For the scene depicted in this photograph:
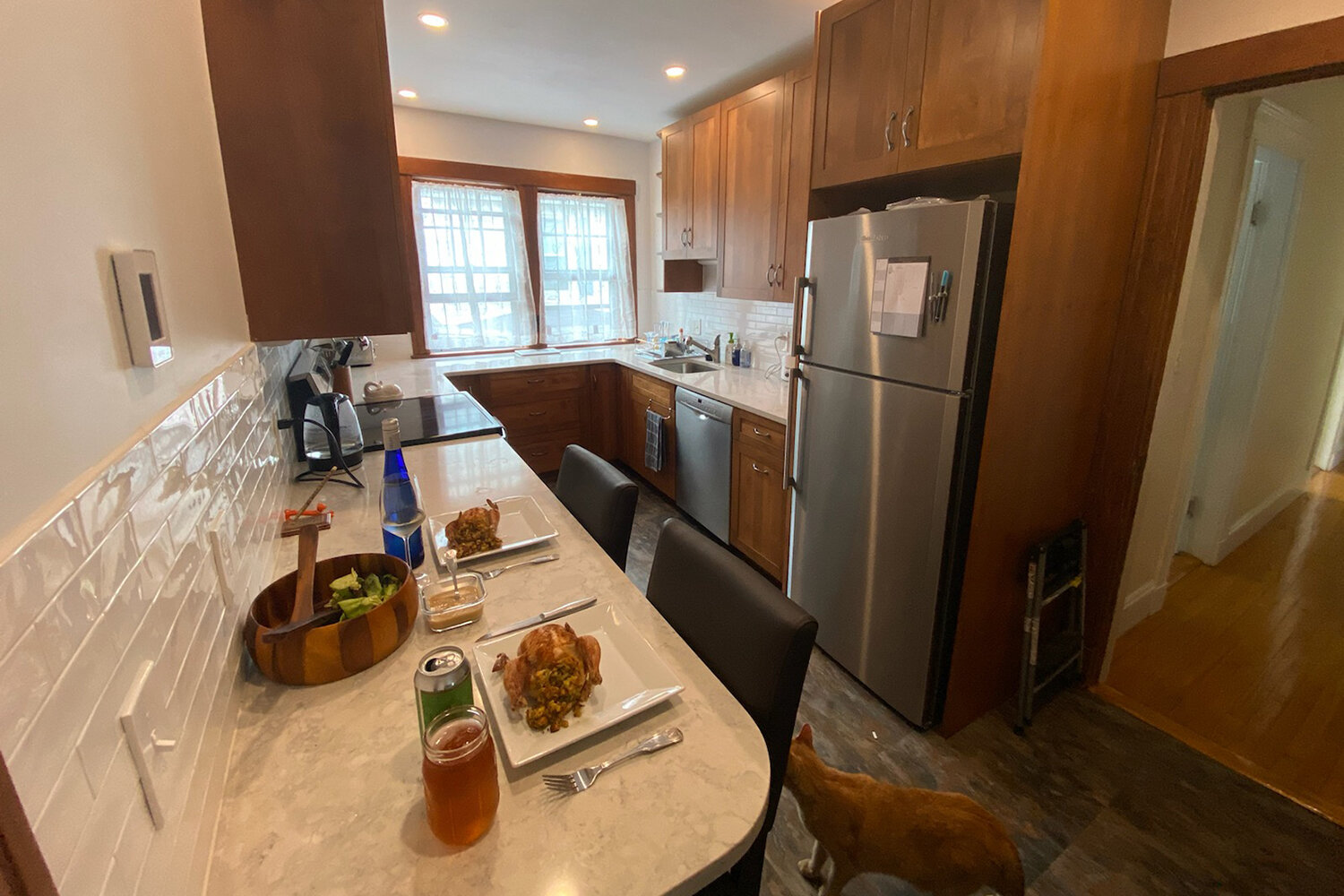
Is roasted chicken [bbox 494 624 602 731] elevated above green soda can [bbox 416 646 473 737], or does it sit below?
below

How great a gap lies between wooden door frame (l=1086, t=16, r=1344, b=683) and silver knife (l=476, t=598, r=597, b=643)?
1792 mm

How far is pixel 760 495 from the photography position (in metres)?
2.66

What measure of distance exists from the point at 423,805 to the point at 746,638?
1.77 feet

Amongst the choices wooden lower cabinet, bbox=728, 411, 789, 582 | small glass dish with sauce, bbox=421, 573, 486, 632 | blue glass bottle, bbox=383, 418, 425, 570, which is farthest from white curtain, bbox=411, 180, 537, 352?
small glass dish with sauce, bbox=421, 573, 486, 632

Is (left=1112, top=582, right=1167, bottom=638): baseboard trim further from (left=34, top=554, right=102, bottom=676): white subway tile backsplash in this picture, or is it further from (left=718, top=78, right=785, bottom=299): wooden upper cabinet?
(left=34, top=554, right=102, bottom=676): white subway tile backsplash

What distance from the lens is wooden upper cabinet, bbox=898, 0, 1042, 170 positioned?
139cm

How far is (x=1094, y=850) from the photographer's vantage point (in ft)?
4.83

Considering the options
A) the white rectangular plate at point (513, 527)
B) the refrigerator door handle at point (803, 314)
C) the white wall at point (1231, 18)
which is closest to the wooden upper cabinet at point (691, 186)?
the refrigerator door handle at point (803, 314)

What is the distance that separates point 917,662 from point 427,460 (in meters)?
1.75

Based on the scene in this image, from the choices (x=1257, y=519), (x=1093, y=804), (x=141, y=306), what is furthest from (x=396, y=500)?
(x=1257, y=519)

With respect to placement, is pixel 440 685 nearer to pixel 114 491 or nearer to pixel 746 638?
pixel 114 491

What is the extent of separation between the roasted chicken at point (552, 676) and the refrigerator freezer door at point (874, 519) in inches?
47.6

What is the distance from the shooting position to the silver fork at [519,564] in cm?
121

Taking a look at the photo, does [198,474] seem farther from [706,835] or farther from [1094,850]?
[1094,850]
